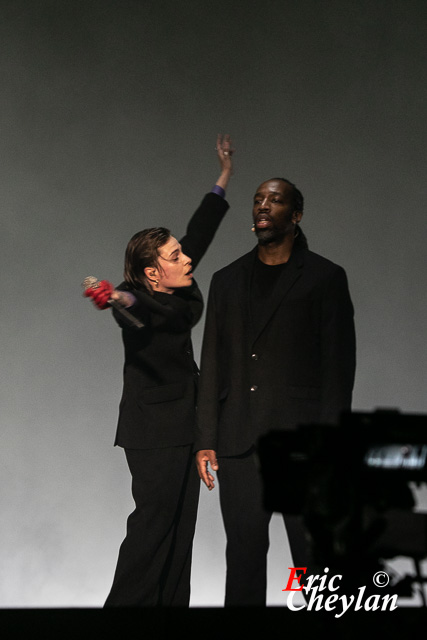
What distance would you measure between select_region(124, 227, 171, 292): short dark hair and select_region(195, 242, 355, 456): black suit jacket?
45 cm

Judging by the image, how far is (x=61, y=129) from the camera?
149 inches

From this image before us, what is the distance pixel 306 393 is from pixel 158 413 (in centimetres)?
65

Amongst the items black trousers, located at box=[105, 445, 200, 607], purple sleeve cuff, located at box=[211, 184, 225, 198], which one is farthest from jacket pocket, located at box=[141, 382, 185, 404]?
purple sleeve cuff, located at box=[211, 184, 225, 198]

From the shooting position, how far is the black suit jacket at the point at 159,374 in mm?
3121

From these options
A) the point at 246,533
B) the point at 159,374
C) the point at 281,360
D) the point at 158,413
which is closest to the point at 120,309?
the point at 159,374

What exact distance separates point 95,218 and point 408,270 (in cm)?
154

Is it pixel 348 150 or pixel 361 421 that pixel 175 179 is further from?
pixel 361 421

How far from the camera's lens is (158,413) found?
313 cm

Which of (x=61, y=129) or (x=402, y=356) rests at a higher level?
(x=61, y=129)

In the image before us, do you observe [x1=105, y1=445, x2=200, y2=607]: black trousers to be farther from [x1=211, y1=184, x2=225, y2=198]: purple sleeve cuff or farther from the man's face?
[x1=211, y1=184, x2=225, y2=198]: purple sleeve cuff

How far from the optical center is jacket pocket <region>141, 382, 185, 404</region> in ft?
10.3

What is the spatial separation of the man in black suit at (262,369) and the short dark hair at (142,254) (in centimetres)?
39

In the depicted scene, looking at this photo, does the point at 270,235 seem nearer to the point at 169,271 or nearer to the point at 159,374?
the point at 169,271

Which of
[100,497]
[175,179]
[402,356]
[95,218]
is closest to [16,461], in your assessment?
[100,497]
